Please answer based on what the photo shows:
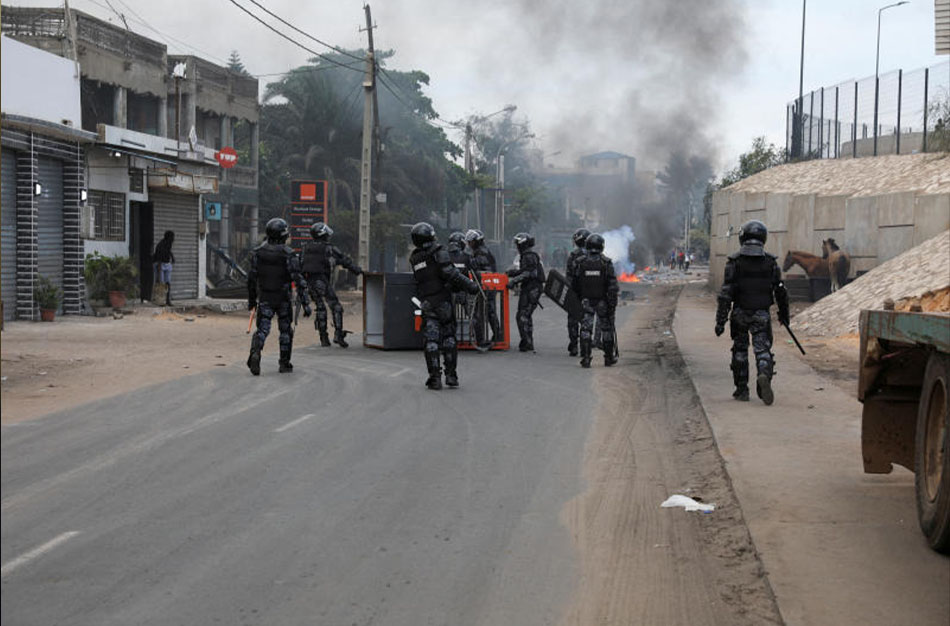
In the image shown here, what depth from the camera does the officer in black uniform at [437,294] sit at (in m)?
12.2

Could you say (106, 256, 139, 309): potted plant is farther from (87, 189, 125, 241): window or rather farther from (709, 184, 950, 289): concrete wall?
(709, 184, 950, 289): concrete wall

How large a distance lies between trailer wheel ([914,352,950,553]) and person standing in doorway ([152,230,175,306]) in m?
21.7

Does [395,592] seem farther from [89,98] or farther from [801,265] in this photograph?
[89,98]

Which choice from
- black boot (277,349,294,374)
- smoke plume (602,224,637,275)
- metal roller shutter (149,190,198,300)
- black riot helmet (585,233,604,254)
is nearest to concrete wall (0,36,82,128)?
metal roller shutter (149,190,198,300)

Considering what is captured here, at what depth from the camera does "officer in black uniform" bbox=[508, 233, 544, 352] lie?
1741 centimetres

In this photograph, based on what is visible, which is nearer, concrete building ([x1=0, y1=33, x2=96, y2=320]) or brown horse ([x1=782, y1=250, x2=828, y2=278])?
concrete building ([x1=0, y1=33, x2=96, y2=320])

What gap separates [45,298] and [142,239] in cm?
644

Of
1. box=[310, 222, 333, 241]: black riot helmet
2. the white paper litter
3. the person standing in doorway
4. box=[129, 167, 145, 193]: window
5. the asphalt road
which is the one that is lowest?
the white paper litter

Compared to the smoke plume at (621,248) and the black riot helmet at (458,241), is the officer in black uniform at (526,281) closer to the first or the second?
the black riot helmet at (458,241)

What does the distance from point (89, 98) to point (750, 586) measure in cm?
3234

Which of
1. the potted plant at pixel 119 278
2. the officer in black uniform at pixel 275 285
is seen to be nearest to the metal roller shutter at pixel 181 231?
the potted plant at pixel 119 278

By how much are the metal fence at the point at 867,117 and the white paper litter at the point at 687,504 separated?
91.3 feet

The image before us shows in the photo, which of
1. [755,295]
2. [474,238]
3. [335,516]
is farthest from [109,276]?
[335,516]

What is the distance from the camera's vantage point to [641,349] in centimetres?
1917
